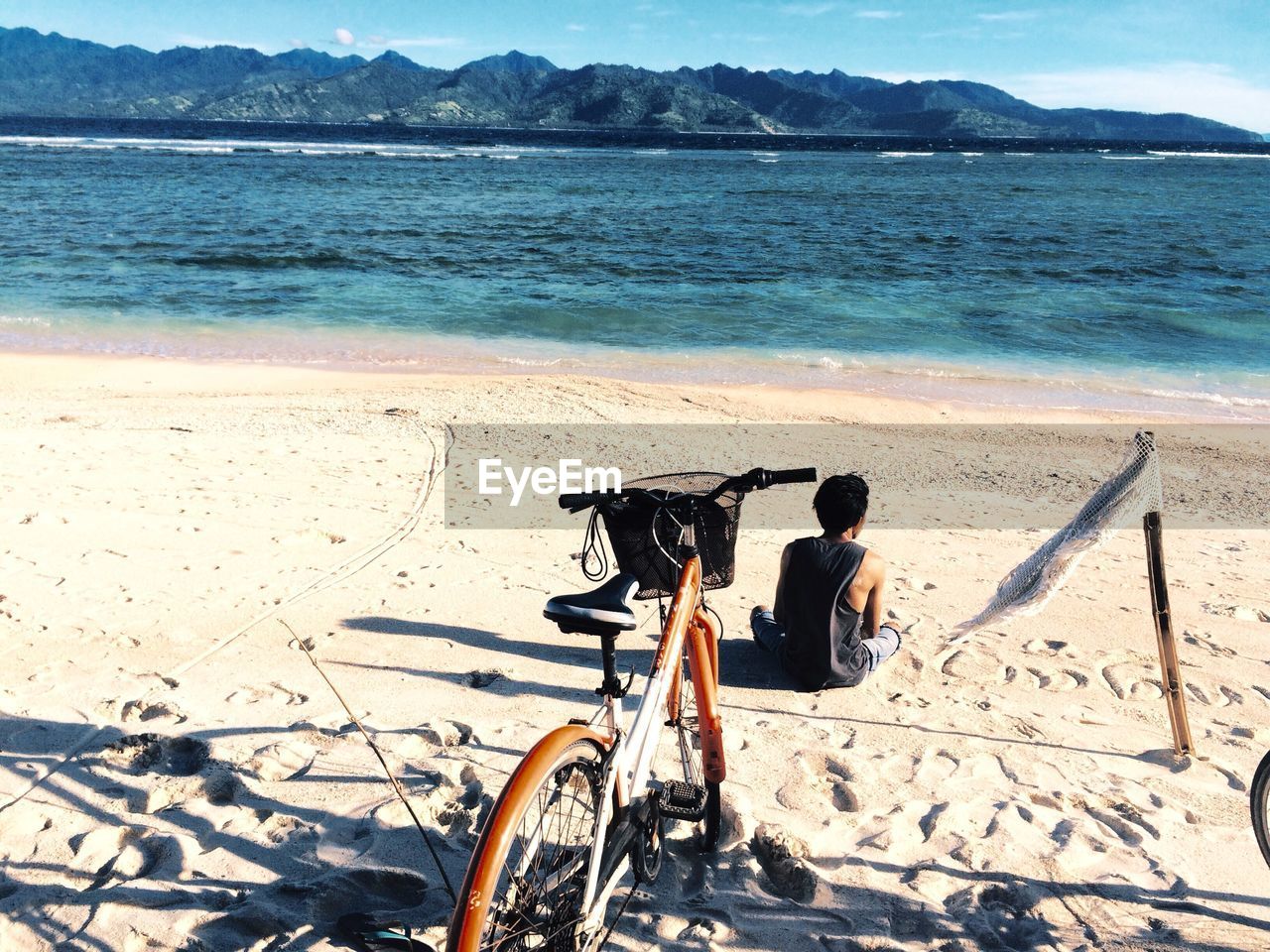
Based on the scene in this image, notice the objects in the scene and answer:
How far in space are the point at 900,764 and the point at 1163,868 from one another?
966 mm

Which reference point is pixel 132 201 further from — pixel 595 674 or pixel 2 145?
pixel 2 145

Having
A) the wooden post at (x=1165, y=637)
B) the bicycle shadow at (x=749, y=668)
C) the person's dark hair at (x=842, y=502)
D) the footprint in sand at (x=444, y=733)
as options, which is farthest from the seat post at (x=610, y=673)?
the wooden post at (x=1165, y=637)

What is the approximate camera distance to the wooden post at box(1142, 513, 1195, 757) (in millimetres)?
3672

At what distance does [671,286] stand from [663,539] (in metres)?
16.9

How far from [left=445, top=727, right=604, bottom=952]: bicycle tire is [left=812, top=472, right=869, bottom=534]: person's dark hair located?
1908 mm

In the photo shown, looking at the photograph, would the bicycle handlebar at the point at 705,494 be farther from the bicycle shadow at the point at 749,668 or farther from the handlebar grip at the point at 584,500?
the bicycle shadow at the point at 749,668

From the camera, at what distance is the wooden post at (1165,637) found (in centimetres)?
367

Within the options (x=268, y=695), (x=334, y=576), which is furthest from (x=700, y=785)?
(x=334, y=576)

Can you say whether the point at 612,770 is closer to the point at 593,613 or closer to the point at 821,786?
the point at 593,613

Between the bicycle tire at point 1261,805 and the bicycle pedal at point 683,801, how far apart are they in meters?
1.69

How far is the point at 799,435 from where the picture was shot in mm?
9836

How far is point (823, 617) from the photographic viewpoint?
14.1 ft

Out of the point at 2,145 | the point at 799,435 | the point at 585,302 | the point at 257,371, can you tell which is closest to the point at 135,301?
the point at 257,371

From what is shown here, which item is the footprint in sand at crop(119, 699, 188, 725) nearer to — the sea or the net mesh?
the net mesh
